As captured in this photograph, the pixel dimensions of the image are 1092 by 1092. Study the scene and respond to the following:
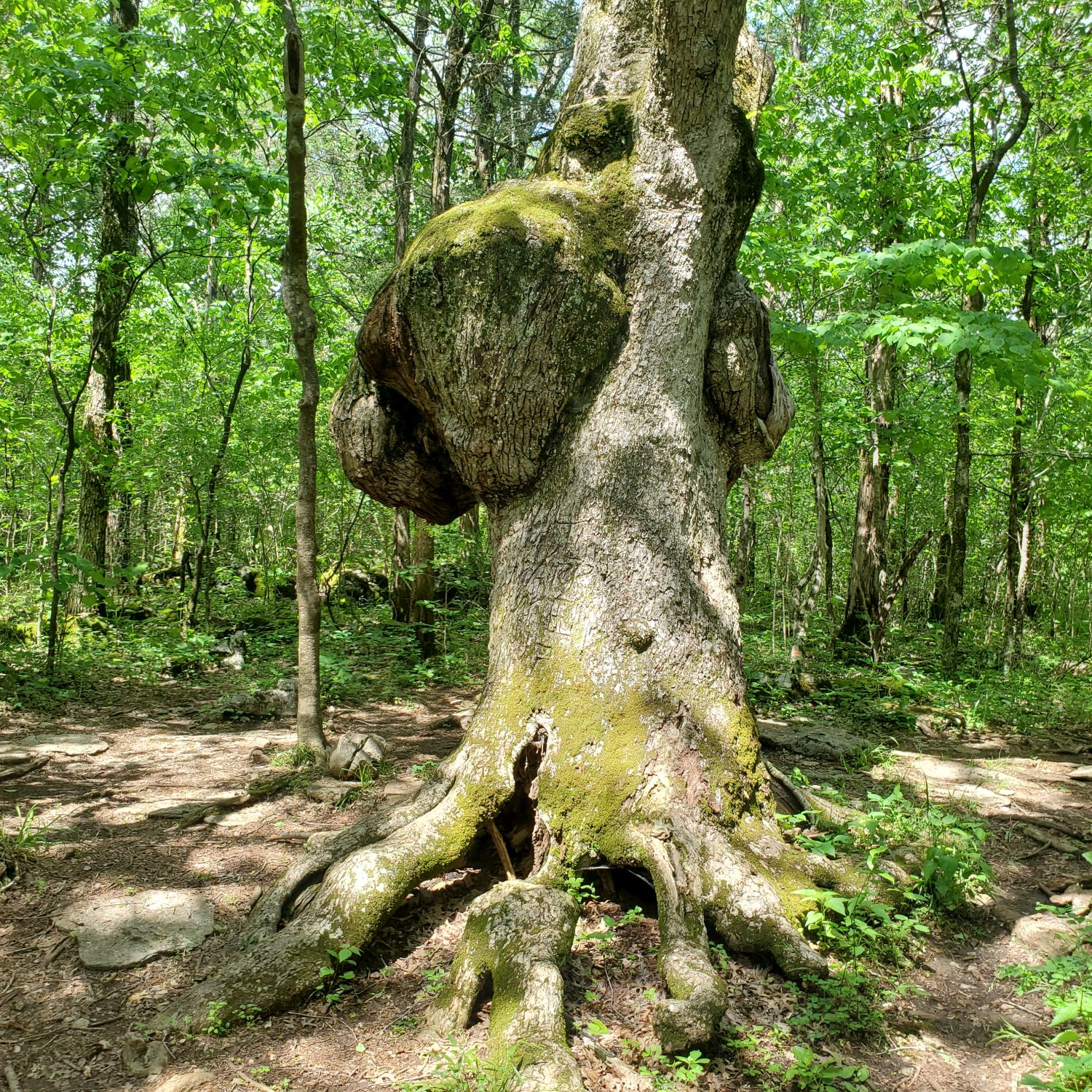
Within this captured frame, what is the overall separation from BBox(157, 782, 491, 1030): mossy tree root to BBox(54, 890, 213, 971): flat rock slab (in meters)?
0.56

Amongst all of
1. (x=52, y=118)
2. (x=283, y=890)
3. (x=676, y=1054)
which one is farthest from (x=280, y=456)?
(x=676, y=1054)

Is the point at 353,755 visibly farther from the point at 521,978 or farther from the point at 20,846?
the point at 521,978

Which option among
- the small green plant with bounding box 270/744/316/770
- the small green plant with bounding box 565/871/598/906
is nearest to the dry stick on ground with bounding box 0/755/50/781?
the small green plant with bounding box 270/744/316/770

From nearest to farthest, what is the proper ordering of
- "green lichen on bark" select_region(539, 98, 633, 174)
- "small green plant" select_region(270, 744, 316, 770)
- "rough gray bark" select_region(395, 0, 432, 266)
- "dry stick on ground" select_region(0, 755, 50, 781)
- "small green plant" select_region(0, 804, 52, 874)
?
"small green plant" select_region(0, 804, 52, 874) < "green lichen on bark" select_region(539, 98, 633, 174) < "dry stick on ground" select_region(0, 755, 50, 781) < "small green plant" select_region(270, 744, 316, 770) < "rough gray bark" select_region(395, 0, 432, 266)

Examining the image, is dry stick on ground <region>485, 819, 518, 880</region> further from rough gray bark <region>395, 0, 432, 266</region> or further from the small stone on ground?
rough gray bark <region>395, 0, 432, 266</region>

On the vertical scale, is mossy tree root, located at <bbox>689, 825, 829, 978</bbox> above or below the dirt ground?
above

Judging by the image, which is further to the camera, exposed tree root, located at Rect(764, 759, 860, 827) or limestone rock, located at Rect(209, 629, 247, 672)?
limestone rock, located at Rect(209, 629, 247, 672)

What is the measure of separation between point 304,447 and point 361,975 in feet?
12.3

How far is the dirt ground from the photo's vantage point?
2.40m

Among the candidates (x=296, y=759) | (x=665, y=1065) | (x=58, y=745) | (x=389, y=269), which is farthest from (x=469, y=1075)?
(x=389, y=269)

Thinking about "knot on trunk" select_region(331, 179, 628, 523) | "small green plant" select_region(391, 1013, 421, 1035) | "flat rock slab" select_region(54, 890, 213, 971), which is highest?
"knot on trunk" select_region(331, 179, 628, 523)

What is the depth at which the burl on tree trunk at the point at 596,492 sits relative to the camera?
2.95m

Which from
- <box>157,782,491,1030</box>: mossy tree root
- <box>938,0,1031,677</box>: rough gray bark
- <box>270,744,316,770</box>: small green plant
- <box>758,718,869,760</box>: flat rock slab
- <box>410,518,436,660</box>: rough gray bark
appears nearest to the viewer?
<box>157,782,491,1030</box>: mossy tree root

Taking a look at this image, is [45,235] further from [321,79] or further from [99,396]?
[321,79]
